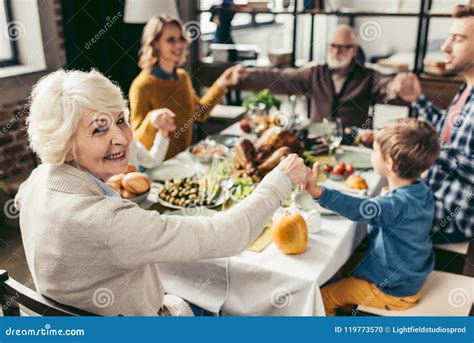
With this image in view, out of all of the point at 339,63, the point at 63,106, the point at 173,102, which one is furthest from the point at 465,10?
the point at 63,106

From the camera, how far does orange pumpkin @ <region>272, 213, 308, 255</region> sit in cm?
122

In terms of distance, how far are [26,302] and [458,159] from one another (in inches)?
63.7

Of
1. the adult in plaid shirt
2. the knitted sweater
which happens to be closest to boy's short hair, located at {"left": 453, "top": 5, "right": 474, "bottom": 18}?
the adult in plaid shirt

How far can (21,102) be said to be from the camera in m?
2.40

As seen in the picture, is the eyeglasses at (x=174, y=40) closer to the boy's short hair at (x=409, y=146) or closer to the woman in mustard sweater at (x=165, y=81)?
the woman in mustard sweater at (x=165, y=81)

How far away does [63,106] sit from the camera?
861 millimetres

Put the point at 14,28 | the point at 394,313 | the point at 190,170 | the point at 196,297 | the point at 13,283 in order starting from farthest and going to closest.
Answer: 1. the point at 14,28
2. the point at 190,170
3. the point at 394,313
4. the point at 196,297
5. the point at 13,283

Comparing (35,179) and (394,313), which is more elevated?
(35,179)

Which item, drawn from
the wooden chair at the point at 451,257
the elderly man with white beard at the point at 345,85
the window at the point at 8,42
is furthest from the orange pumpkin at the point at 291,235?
the window at the point at 8,42

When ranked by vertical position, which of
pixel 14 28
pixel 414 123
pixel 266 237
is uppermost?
pixel 14 28

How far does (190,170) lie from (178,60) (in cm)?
82

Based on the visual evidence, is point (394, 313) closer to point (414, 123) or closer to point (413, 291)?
point (413, 291)

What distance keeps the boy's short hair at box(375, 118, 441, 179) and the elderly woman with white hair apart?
0.60m

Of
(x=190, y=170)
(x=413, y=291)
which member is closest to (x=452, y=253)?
(x=413, y=291)
